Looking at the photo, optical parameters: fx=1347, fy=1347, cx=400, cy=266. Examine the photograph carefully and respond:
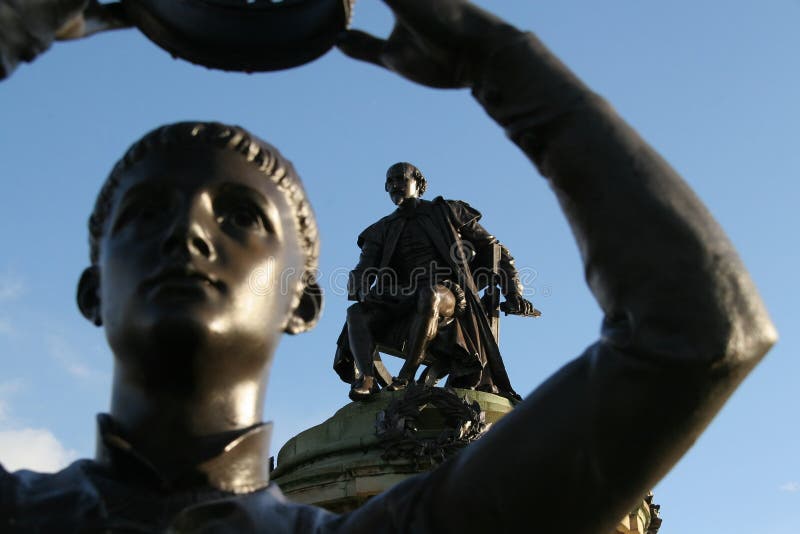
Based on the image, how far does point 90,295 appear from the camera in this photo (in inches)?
99.3

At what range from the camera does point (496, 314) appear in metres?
13.7

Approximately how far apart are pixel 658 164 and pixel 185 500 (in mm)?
926

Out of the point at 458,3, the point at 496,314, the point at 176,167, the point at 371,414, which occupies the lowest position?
the point at 176,167

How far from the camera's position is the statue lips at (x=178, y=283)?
219 cm

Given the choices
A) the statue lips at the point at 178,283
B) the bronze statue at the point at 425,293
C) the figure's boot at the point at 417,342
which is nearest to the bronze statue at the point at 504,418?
the statue lips at the point at 178,283

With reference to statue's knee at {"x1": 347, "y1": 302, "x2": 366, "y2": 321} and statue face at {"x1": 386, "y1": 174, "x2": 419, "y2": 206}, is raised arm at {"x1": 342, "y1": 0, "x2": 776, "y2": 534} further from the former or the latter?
statue face at {"x1": 386, "y1": 174, "x2": 419, "y2": 206}

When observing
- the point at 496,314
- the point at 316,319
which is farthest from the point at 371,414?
the point at 316,319

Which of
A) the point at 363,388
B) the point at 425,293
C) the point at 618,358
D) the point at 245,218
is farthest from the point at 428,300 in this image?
the point at 618,358

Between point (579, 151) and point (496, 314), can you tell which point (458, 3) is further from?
point (496, 314)

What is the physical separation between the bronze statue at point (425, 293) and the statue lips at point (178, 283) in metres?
9.63

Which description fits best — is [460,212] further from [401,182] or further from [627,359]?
[627,359]

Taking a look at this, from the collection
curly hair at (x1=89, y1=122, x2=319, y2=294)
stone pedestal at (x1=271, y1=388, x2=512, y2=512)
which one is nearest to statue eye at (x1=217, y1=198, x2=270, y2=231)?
curly hair at (x1=89, y1=122, x2=319, y2=294)

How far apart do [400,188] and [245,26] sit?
37.4ft

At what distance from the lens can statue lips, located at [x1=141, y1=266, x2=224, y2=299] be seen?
7.18ft
